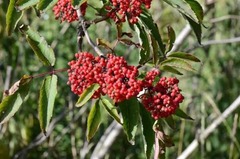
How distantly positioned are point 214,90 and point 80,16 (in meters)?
1.87

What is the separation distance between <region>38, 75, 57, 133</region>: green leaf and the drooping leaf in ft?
0.15

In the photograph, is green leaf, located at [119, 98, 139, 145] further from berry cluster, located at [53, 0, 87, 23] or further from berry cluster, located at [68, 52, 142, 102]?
berry cluster, located at [53, 0, 87, 23]

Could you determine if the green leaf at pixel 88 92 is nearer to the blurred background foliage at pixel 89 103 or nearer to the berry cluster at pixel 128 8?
the berry cluster at pixel 128 8

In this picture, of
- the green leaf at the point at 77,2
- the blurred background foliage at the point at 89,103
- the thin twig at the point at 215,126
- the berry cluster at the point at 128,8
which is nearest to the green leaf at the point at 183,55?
the berry cluster at the point at 128,8

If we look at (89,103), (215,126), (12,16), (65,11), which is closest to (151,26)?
(65,11)

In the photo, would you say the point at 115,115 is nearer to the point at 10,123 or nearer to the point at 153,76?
the point at 153,76

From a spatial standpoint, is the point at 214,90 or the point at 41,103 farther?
the point at 214,90

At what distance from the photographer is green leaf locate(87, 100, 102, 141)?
1.11 m

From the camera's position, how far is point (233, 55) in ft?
10.1

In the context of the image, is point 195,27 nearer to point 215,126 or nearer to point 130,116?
point 130,116

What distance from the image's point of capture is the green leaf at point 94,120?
3.65 ft

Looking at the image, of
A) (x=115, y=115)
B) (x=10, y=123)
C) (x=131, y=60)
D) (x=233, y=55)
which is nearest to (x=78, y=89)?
(x=115, y=115)

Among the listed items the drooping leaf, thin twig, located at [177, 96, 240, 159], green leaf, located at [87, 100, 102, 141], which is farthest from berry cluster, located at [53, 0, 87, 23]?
thin twig, located at [177, 96, 240, 159]

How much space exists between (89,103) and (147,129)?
1520mm
